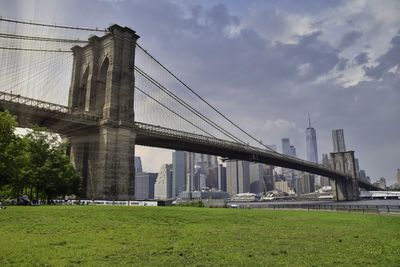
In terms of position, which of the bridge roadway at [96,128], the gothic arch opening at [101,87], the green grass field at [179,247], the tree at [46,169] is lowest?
the green grass field at [179,247]

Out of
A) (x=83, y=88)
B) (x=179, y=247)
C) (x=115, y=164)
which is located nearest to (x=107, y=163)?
(x=115, y=164)

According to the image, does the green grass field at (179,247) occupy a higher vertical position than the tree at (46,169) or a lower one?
lower

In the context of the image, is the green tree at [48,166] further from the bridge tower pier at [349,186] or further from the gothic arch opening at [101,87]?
the bridge tower pier at [349,186]

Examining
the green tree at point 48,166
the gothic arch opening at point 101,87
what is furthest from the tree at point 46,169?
the gothic arch opening at point 101,87

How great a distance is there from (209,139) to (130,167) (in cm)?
2451

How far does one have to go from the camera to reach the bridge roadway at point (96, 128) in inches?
1908

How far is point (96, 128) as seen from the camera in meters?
55.8

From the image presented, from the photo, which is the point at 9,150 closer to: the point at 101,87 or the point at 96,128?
the point at 96,128

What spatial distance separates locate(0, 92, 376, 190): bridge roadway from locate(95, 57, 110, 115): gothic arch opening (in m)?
4.50

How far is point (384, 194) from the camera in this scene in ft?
616

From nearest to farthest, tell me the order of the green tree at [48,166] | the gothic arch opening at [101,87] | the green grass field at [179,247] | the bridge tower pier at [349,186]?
the green grass field at [179,247] → the green tree at [48,166] → the gothic arch opening at [101,87] → the bridge tower pier at [349,186]

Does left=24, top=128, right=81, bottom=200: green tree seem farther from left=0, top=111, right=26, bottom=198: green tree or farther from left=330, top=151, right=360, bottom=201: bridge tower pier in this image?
left=330, top=151, right=360, bottom=201: bridge tower pier

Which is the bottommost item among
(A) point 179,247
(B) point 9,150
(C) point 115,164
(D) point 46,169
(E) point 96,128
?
(A) point 179,247

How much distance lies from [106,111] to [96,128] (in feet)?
10.2
